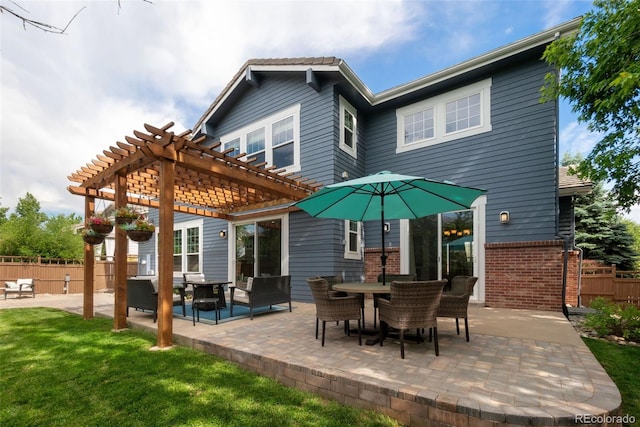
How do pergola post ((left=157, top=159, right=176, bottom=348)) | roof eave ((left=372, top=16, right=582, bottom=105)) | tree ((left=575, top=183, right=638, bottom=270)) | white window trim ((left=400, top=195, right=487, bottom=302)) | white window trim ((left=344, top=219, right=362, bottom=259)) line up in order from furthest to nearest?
tree ((left=575, top=183, right=638, bottom=270)) < white window trim ((left=344, top=219, right=362, bottom=259)) < white window trim ((left=400, top=195, right=487, bottom=302)) < roof eave ((left=372, top=16, right=582, bottom=105)) < pergola post ((left=157, top=159, right=176, bottom=348))

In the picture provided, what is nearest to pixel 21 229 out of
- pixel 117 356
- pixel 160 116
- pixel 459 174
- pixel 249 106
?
pixel 160 116

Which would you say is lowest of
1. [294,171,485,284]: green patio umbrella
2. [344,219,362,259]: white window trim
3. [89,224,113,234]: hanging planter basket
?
[344,219,362,259]: white window trim

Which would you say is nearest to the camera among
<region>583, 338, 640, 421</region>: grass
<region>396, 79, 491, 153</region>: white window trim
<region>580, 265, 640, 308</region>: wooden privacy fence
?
<region>583, 338, 640, 421</region>: grass

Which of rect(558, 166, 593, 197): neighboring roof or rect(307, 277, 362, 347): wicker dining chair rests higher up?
rect(558, 166, 593, 197): neighboring roof

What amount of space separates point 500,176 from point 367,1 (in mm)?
4674

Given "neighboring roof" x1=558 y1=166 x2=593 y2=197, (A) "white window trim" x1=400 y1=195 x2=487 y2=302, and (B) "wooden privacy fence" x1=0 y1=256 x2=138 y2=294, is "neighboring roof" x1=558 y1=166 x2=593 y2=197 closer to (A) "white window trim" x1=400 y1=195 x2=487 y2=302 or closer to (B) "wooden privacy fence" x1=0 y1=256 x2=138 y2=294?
(A) "white window trim" x1=400 y1=195 x2=487 y2=302

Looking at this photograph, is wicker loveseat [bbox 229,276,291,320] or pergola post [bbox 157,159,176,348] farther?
wicker loveseat [bbox 229,276,291,320]

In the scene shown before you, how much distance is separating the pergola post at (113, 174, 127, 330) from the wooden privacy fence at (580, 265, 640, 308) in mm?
10208

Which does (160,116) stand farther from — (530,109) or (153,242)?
(530,109)

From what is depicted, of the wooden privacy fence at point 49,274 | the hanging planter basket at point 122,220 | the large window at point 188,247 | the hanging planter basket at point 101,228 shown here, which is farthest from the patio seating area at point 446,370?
the wooden privacy fence at point 49,274

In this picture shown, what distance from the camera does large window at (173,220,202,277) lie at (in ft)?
35.6

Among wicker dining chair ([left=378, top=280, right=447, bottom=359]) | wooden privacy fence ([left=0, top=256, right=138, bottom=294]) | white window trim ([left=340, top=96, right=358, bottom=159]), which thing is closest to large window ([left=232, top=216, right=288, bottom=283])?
white window trim ([left=340, top=96, right=358, bottom=159])

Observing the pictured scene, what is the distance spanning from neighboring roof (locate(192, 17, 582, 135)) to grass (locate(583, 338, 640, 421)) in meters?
5.61

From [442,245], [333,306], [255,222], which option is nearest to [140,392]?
[333,306]
